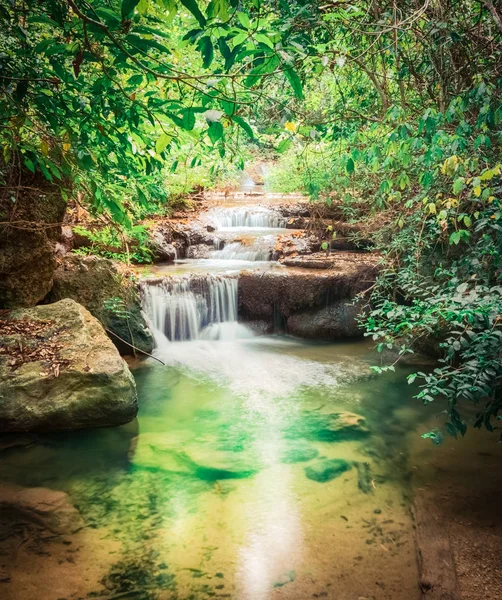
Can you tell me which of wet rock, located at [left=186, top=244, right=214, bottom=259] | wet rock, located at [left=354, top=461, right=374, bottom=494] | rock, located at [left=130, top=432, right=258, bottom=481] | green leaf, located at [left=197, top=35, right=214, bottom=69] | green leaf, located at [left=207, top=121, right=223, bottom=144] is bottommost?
rock, located at [left=130, top=432, right=258, bottom=481]

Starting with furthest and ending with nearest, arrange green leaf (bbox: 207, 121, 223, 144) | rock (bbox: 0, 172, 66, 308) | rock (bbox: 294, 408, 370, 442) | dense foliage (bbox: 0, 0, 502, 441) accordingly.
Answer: rock (bbox: 0, 172, 66, 308) < rock (bbox: 294, 408, 370, 442) < dense foliage (bbox: 0, 0, 502, 441) < green leaf (bbox: 207, 121, 223, 144)

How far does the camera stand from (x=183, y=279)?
7801 mm

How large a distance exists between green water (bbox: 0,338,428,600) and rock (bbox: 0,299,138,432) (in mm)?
220

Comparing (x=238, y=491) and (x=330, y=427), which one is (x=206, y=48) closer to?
(x=238, y=491)

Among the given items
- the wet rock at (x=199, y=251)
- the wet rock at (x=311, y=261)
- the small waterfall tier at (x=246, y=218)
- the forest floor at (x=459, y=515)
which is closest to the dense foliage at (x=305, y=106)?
the forest floor at (x=459, y=515)

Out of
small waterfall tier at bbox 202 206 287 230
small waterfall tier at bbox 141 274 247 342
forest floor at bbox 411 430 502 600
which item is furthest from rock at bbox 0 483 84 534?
small waterfall tier at bbox 202 206 287 230

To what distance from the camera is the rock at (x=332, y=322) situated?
763 centimetres

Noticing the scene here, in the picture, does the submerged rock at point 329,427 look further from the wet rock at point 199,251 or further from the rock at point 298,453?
the wet rock at point 199,251

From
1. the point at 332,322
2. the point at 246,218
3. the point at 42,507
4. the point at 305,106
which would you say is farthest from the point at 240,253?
the point at 42,507

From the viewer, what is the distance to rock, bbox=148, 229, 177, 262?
9.41m

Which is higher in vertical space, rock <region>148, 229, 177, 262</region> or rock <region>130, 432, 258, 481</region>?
rock <region>148, 229, 177, 262</region>

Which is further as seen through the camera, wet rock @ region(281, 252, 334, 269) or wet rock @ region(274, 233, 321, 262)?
wet rock @ region(274, 233, 321, 262)

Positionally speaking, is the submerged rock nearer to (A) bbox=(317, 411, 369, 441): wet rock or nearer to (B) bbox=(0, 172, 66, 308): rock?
(A) bbox=(317, 411, 369, 441): wet rock

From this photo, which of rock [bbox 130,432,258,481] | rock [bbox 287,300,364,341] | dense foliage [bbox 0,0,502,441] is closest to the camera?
dense foliage [bbox 0,0,502,441]
